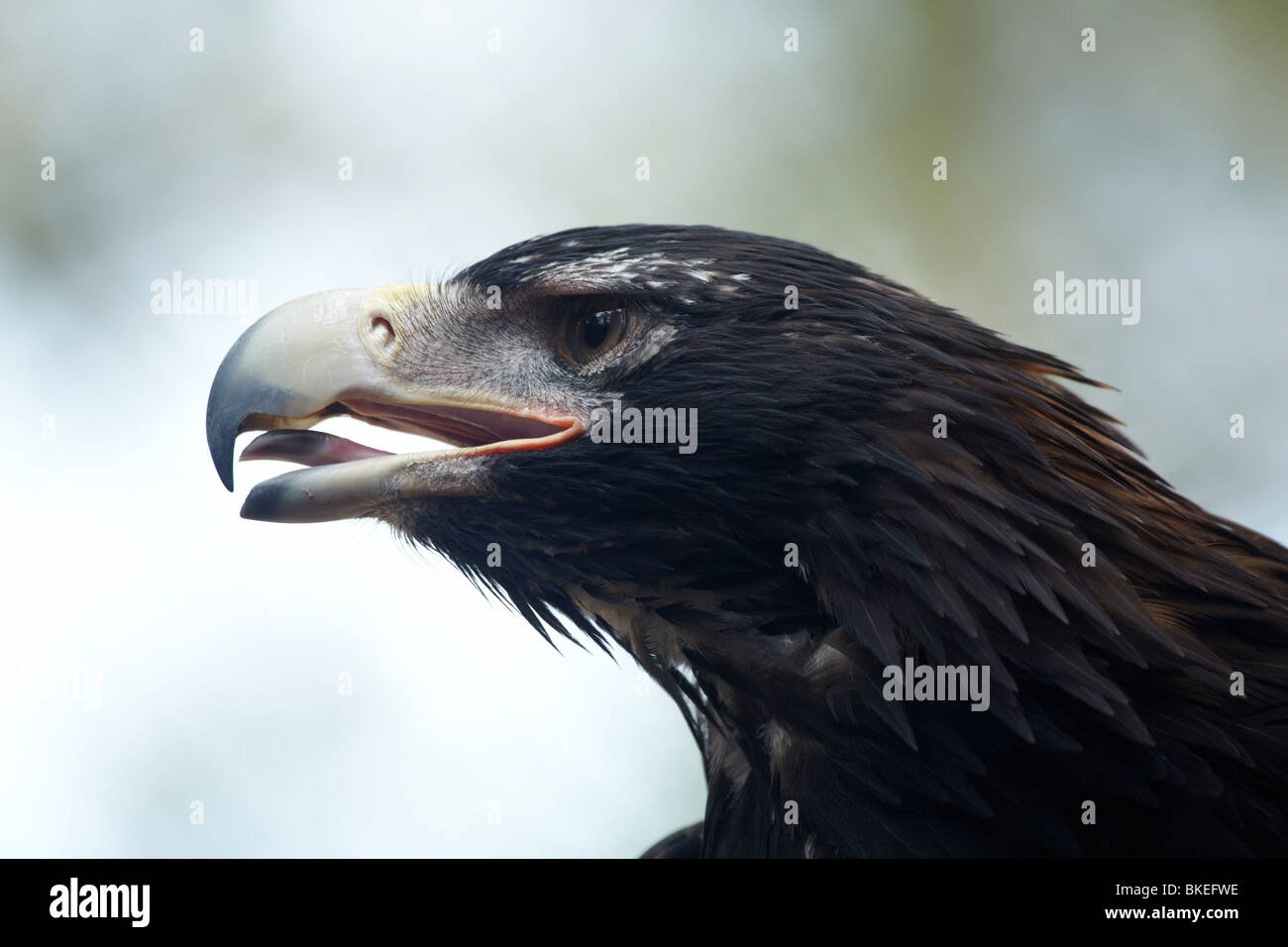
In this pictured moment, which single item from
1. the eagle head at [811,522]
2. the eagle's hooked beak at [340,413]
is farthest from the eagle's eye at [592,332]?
the eagle's hooked beak at [340,413]

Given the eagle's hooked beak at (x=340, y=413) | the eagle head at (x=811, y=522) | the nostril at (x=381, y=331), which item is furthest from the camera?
the nostril at (x=381, y=331)

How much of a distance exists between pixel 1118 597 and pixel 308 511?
1360mm

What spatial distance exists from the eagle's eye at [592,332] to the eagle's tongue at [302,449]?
39cm

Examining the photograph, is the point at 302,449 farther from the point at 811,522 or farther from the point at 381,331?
the point at 811,522

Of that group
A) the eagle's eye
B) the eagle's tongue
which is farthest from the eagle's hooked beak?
the eagle's eye

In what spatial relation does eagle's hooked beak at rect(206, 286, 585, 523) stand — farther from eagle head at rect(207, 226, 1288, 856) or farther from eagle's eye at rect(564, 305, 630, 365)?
eagle's eye at rect(564, 305, 630, 365)

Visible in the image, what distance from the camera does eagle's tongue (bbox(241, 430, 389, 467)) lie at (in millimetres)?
2170

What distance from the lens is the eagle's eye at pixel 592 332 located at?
213 cm

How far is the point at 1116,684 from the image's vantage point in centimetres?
184

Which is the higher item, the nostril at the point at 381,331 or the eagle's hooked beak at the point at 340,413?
the nostril at the point at 381,331

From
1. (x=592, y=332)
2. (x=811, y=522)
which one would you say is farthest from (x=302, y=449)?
(x=811, y=522)

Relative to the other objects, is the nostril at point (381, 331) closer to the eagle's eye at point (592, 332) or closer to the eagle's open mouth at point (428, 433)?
the eagle's open mouth at point (428, 433)
